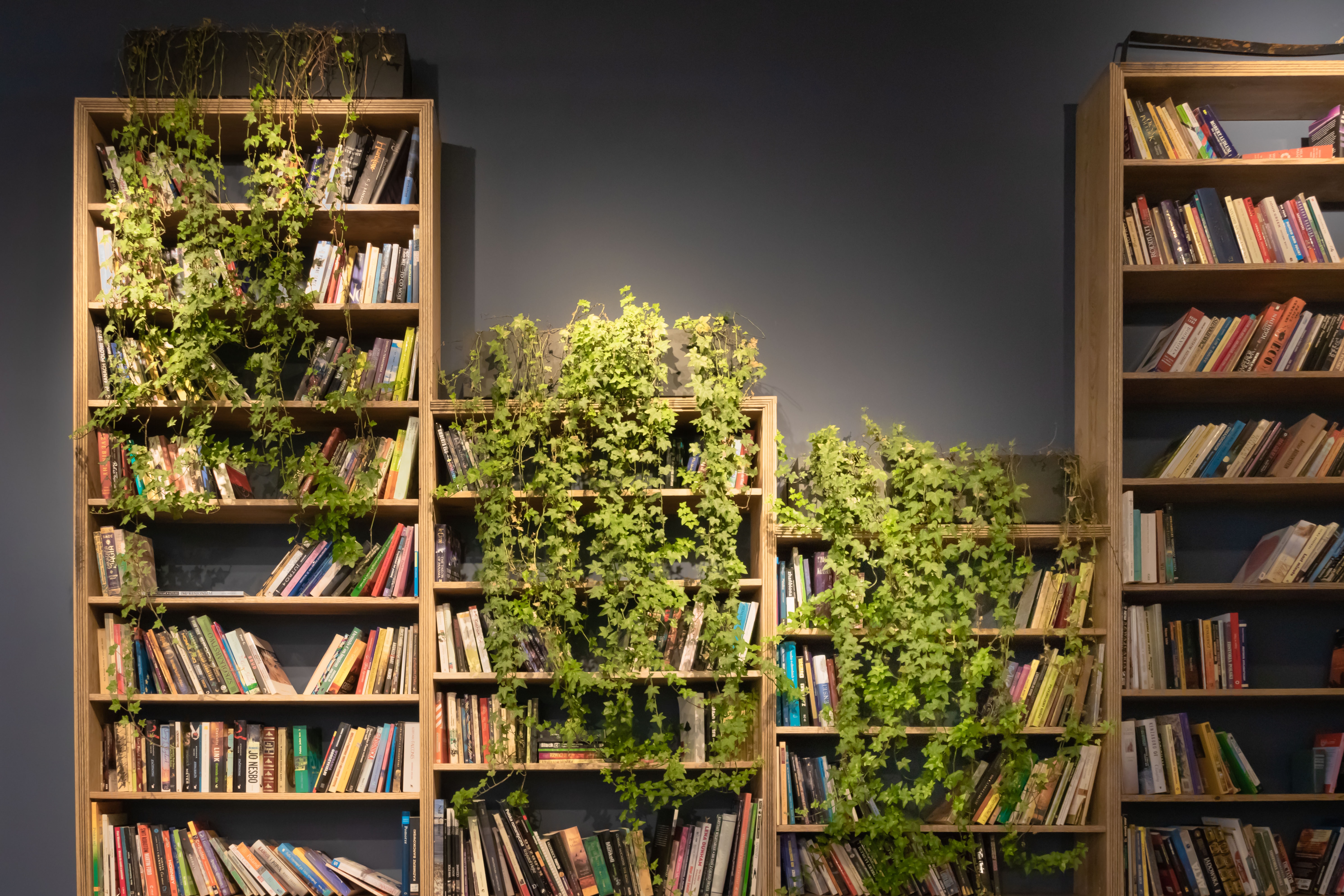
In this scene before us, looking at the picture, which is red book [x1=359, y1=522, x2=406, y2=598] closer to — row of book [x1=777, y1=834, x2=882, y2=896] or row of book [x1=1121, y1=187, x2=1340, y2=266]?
row of book [x1=777, y1=834, x2=882, y2=896]

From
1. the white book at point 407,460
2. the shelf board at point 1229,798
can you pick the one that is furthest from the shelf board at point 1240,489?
the white book at point 407,460

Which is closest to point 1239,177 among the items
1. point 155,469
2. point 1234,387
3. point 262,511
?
point 1234,387

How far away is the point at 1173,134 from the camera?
3561mm

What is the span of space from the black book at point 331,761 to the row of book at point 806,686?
4.71ft

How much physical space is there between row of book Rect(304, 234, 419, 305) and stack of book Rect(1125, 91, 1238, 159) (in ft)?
8.11

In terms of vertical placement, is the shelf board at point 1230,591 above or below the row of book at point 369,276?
below

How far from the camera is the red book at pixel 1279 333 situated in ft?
11.5

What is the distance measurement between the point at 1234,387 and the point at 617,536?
215 centimetres

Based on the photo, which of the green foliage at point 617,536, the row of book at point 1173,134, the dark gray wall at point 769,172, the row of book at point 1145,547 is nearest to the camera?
the green foliage at point 617,536

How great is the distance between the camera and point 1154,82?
3.55 meters

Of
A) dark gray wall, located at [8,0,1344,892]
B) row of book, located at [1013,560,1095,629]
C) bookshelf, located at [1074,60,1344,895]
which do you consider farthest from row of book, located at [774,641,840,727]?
bookshelf, located at [1074,60,1344,895]

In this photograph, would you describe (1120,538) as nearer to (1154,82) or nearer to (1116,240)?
(1116,240)

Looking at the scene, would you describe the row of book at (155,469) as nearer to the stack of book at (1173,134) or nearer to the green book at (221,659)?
the green book at (221,659)

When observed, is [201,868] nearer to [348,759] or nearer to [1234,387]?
[348,759]
